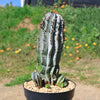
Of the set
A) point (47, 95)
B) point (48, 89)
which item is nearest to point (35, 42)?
point (48, 89)

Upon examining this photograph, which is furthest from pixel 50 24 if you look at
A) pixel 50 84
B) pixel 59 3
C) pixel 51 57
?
pixel 59 3

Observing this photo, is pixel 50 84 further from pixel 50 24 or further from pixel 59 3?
pixel 59 3

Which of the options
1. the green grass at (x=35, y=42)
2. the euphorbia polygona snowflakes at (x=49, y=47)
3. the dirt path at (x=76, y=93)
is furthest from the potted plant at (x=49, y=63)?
the green grass at (x=35, y=42)

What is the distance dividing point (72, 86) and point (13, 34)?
4.59 meters

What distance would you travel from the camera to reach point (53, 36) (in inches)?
103

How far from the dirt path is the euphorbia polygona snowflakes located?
130cm

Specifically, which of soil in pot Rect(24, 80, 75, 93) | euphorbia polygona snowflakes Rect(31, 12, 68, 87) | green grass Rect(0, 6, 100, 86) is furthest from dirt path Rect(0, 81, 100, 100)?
euphorbia polygona snowflakes Rect(31, 12, 68, 87)

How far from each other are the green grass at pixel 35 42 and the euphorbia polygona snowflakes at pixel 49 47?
6.67 feet

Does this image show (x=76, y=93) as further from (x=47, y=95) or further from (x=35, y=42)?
(x=35, y=42)

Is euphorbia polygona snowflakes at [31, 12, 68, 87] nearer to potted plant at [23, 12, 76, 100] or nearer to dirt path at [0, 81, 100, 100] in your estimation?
potted plant at [23, 12, 76, 100]

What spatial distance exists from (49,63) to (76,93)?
1.69 metres

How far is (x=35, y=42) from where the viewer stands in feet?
21.1

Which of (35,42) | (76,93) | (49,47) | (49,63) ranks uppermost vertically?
(49,47)

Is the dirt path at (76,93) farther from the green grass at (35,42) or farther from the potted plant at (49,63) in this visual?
the potted plant at (49,63)
